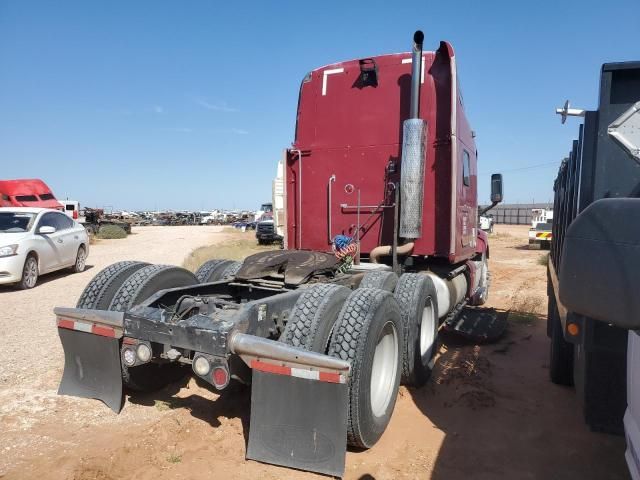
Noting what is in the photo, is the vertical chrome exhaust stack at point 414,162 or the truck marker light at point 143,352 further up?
the vertical chrome exhaust stack at point 414,162

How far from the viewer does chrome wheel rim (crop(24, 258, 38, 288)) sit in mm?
8641

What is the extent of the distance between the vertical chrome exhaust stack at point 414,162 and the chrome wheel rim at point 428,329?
836 mm

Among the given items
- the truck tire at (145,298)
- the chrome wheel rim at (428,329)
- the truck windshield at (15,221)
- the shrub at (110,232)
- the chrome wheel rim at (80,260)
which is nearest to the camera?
the truck tire at (145,298)

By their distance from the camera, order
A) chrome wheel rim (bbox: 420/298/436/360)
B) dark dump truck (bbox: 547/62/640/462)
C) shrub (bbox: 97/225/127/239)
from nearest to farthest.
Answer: dark dump truck (bbox: 547/62/640/462) < chrome wheel rim (bbox: 420/298/436/360) < shrub (bbox: 97/225/127/239)

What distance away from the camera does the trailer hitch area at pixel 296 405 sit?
8.50 ft

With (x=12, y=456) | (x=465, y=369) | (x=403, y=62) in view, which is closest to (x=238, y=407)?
(x=12, y=456)

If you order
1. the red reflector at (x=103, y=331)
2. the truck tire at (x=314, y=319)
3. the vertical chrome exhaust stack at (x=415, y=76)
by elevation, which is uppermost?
the vertical chrome exhaust stack at (x=415, y=76)

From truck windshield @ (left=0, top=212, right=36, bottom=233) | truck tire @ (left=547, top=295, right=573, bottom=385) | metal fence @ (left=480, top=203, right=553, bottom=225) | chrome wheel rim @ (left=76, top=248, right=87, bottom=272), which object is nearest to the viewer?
truck tire @ (left=547, top=295, right=573, bottom=385)

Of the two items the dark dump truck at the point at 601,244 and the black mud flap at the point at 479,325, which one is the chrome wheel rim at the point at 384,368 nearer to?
the dark dump truck at the point at 601,244

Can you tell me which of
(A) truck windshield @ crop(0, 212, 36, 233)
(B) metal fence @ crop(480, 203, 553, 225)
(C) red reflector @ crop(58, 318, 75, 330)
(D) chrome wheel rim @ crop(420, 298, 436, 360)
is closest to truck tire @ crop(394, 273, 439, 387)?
(D) chrome wheel rim @ crop(420, 298, 436, 360)

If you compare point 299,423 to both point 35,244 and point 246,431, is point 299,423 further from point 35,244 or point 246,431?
point 35,244

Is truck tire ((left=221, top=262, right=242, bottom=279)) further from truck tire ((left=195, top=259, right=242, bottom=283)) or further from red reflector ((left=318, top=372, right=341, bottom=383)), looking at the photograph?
red reflector ((left=318, top=372, right=341, bottom=383))

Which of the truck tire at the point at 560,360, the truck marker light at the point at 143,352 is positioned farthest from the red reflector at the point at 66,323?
the truck tire at the point at 560,360

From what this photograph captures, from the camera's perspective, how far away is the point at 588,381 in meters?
2.46
